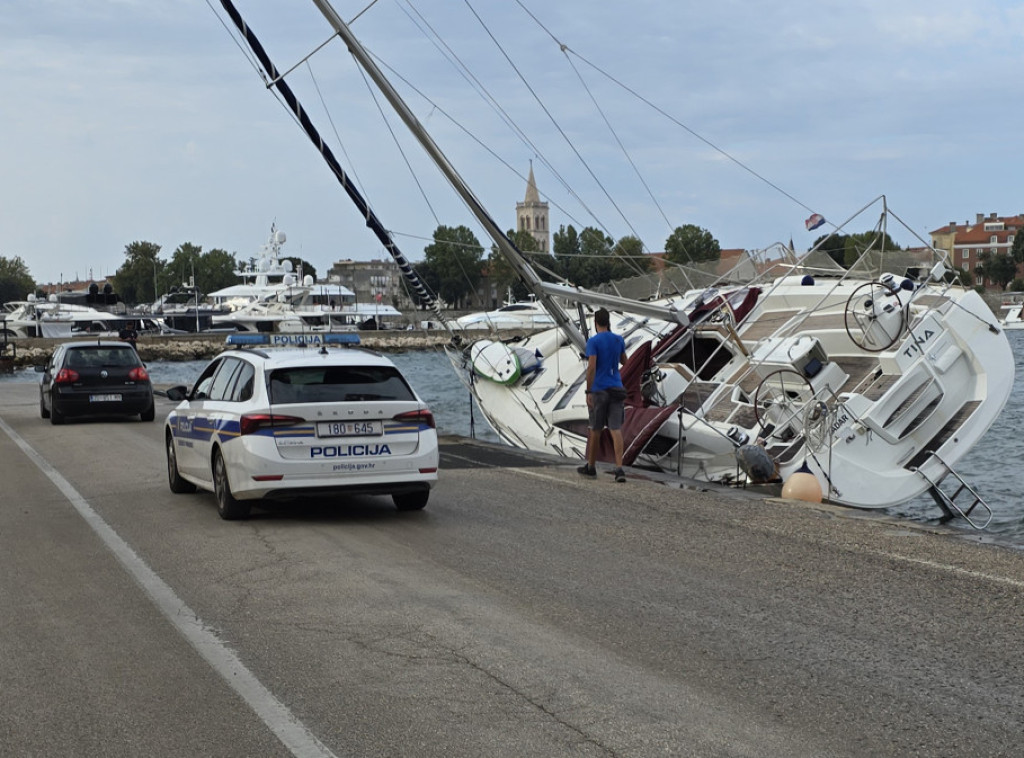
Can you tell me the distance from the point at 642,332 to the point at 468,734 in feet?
57.8

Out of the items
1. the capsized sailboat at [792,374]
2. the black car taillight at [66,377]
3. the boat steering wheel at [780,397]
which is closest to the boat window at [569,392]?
the capsized sailboat at [792,374]

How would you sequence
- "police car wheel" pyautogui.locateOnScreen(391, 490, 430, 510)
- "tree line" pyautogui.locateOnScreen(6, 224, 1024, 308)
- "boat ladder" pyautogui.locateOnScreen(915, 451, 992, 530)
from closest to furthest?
"police car wheel" pyautogui.locateOnScreen(391, 490, 430, 510)
"boat ladder" pyautogui.locateOnScreen(915, 451, 992, 530)
"tree line" pyautogui.locateOnScreen(6, 224, 1024, 308)

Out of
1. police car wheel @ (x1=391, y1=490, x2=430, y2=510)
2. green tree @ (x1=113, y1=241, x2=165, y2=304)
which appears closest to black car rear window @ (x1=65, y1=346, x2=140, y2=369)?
police car wheel @ (x1=391, y1=490, x2=430, y2=510)

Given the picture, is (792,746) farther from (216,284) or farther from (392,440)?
(216,284)

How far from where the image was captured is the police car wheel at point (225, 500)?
37.3 ft

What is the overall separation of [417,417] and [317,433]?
3.03 feet

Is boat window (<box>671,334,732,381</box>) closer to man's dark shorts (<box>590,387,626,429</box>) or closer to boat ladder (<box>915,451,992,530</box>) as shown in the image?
boat ladder (<box>915,451,992,530</box>)

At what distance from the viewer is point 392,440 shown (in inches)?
445

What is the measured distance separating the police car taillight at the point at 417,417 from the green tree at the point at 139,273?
172827 mm

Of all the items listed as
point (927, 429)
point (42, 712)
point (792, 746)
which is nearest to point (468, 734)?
point (792, 746)

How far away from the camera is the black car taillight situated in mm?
24281

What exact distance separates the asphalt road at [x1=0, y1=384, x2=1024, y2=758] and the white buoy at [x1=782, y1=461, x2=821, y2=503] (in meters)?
2.19

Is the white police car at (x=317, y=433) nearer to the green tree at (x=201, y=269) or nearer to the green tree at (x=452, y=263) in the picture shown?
the green tree at (x=452, y=263)

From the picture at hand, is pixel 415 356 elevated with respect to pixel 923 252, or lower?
lower
